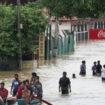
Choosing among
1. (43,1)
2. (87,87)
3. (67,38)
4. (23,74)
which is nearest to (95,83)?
(87,87)

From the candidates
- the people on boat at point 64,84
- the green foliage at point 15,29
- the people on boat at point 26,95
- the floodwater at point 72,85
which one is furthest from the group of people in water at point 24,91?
the green foliage at point 15,29

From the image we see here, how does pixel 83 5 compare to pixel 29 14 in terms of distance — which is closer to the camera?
pixel 83 5

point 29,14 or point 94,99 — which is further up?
point 29,14

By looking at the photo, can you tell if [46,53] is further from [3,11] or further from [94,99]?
[94,99]

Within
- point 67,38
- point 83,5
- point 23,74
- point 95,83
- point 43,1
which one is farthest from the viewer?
point 67,38

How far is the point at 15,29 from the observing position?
135 feet

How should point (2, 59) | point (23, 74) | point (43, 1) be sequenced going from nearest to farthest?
point (43, 1) < point (23, 74) < point (2, 59)

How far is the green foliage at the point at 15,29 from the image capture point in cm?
3991

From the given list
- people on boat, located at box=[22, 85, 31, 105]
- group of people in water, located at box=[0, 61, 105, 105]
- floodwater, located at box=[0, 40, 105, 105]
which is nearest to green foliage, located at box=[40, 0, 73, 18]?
group of people in water, located at box=[0, 61, 105, 105]

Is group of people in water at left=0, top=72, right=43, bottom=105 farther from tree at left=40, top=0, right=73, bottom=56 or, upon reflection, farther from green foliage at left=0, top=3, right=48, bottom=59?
green foliage at left=0, top=3, right=48, bottom=59

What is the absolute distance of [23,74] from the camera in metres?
38.1

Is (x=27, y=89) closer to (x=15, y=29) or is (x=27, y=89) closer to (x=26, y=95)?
(x=26, y=95)

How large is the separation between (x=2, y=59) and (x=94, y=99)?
1794 centimetres

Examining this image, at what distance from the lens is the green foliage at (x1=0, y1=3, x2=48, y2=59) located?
39906mm
